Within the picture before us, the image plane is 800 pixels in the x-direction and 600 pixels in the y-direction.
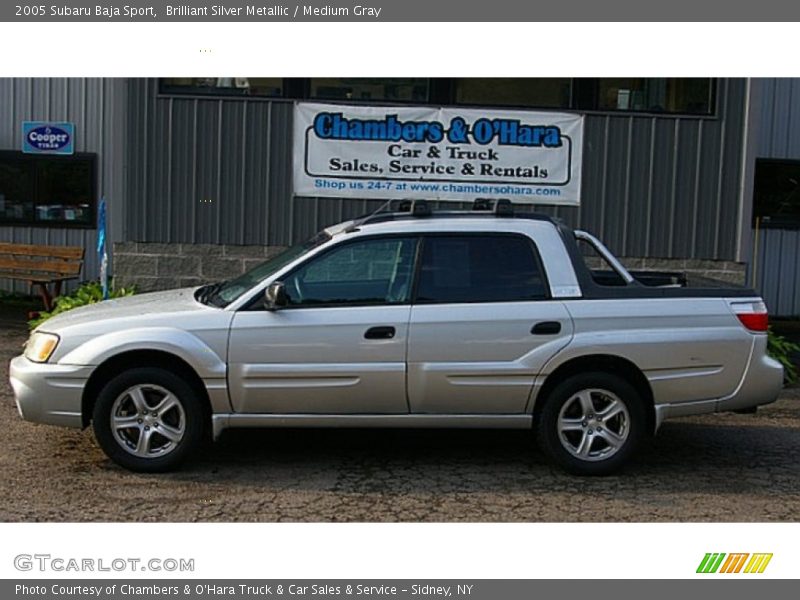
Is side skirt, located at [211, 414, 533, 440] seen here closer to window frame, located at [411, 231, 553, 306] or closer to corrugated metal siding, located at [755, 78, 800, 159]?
window frame, located at [411, 231, 553, 306]

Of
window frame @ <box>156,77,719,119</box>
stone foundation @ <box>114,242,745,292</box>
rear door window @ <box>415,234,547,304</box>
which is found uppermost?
window frame @ <box>156,77,719,119</box>

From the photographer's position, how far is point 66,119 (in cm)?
1442

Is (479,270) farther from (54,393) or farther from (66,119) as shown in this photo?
(66,119)

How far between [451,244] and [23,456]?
10.8 ft

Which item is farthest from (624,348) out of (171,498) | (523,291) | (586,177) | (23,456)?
(586,177)

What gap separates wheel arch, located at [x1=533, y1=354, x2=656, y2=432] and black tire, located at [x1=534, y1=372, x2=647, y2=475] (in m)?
0.04

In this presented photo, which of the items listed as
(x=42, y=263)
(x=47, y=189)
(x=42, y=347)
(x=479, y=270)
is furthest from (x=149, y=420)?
(x=47, y=189)

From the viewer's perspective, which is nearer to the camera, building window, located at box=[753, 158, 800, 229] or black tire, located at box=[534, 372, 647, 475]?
black tire, located at box=[534, 372, 647, 475]

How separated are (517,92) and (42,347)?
20.9 feet

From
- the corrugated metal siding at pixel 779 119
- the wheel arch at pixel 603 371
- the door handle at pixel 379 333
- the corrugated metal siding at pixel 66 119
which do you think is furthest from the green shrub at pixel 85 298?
the corrugated metal siding at pixel 779 119

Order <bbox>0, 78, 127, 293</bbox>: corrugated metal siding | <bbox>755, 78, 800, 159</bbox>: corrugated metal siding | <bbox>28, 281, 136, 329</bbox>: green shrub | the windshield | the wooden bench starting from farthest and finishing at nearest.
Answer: <bbox>755, 78, 800, 159</bbox>: corrugated metal siding, <bbox>0, 78, 127, 293</bbox>: corrugated metal siding, the wooden bench, <bbox>28, 281, 136, 329</bbox>: green shrub, the windshield

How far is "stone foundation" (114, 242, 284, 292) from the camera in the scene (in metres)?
10.9

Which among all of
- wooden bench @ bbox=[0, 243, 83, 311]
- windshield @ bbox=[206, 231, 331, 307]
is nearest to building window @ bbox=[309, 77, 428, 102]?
windshield @ bbox=[206, 231, 331, 307]

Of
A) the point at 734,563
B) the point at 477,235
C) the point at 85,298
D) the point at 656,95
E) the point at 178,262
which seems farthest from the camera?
the point at 656,95
